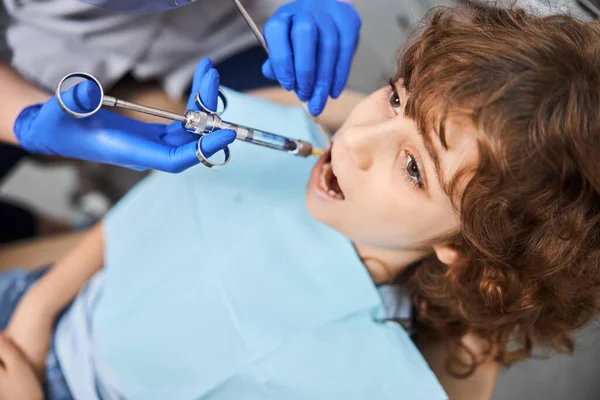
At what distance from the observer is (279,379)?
0.78 metres

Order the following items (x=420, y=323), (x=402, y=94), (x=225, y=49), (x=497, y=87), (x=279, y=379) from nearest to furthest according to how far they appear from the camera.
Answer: (x=497, y=87) → (x=402, y=94) → (x=279, y=379) → (x=420, y=323) → (x=225, y=49)

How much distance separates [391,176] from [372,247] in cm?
18

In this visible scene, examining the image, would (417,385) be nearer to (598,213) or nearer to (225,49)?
(598,213)

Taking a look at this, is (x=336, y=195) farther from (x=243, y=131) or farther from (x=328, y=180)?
(x=243, y=131)

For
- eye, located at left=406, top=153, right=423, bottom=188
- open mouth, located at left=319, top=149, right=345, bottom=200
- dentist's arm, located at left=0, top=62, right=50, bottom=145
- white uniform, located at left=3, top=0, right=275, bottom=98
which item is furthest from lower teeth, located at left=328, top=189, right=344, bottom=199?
dentist's arm, located at left=0, top=62, right=50, bottom=145

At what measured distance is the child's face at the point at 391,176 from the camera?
61 centimetres

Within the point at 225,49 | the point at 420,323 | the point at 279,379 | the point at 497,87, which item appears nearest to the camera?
the point at 497,87

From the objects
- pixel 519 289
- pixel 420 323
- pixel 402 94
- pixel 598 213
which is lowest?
pixel 420 323

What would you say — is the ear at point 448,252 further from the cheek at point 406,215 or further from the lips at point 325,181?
the lips at point 325,181

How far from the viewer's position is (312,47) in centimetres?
77

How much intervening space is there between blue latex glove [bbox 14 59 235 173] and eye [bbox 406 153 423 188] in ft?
0.69

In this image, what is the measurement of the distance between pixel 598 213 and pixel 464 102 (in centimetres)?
22

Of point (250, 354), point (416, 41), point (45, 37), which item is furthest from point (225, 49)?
point (250, 354)

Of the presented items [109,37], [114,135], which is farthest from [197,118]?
[109,37]
